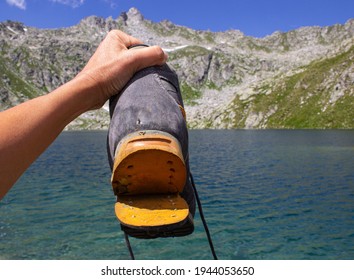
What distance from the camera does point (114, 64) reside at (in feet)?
11.2

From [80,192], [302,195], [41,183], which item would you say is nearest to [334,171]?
[302,195]

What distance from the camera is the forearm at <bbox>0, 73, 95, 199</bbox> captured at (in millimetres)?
2215

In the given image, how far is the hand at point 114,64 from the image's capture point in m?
3.27

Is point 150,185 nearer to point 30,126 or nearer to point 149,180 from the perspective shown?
point 149,180

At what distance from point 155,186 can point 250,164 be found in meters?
60.3

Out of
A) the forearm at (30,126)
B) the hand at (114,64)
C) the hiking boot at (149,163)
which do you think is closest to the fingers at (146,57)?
the hand at (114,64)

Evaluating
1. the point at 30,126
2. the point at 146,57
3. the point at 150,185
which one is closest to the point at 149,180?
the point at 150,185

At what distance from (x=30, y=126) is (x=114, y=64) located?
1257 millimetres

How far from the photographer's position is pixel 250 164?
203 feet

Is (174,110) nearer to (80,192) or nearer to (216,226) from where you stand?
(216,226)

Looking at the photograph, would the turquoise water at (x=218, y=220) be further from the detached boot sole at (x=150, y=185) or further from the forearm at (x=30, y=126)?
the forearm at (x=30, y=126)

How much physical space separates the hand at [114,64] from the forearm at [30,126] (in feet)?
0.90

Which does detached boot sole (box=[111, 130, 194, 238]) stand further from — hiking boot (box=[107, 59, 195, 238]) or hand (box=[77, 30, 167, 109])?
hand (box=[77, 30, 167, 109])

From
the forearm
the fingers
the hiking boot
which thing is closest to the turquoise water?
the fingers
